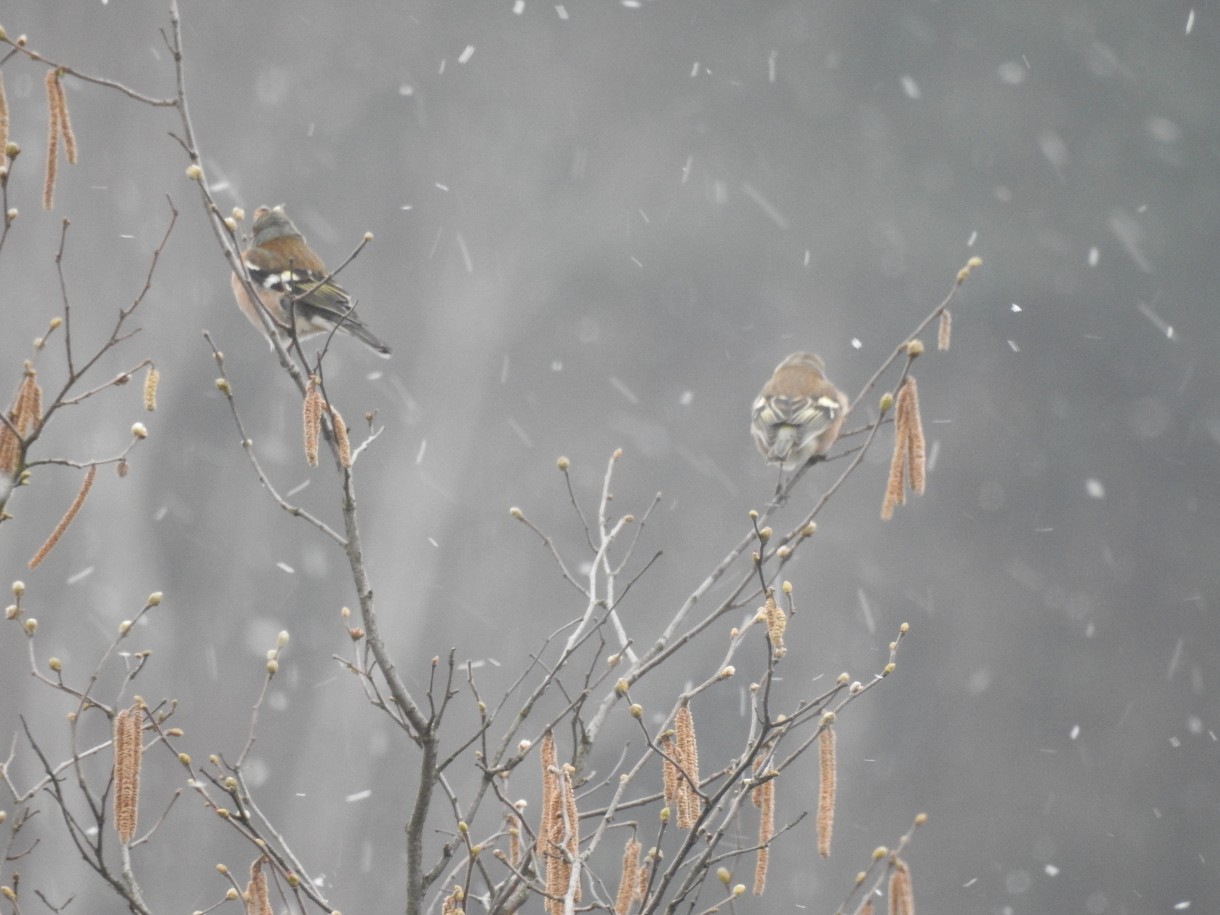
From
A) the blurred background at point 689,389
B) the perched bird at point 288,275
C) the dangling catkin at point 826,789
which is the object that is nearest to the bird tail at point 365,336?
the perched bird at point 288,275

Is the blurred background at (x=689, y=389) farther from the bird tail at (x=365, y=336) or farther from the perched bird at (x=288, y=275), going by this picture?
the bird tail at (x=365, y=336)

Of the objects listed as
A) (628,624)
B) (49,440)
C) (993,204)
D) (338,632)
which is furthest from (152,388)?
(993,204)

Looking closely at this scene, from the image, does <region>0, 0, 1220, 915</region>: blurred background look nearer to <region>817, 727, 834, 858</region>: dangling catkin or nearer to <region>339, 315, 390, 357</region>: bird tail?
<region>339, 315, 390, 357</region>: bird tail

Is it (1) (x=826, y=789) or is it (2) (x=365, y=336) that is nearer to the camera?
(1) (x=826, y=789)

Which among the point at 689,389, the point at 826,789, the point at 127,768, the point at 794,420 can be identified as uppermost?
the point at 689,389

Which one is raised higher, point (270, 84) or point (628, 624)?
point (270, 84)

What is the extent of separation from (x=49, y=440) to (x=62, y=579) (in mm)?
2035

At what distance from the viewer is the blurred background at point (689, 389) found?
49.8 feet

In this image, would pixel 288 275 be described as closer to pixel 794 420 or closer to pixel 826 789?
pixel 794 420

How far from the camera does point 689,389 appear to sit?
1792 cm

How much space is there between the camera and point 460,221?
20.2 meters

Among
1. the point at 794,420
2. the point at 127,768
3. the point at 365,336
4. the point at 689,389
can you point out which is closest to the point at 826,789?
the point at 127,768

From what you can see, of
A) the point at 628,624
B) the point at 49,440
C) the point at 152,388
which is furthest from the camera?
the point at 49,440

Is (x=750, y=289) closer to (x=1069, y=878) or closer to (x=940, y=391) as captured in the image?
(x=940, y=391)
